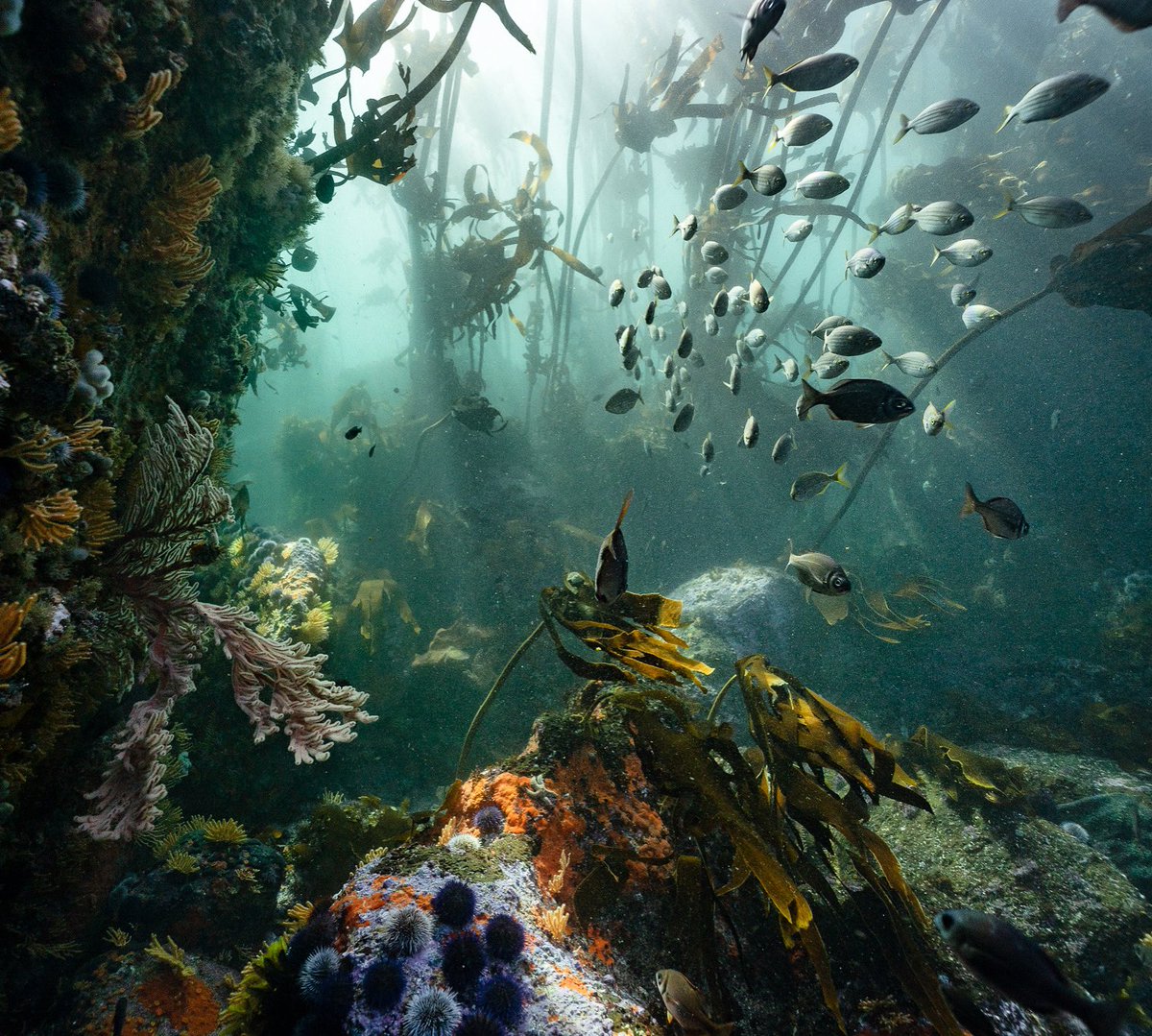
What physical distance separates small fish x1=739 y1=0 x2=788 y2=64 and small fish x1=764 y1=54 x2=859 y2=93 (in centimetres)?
75

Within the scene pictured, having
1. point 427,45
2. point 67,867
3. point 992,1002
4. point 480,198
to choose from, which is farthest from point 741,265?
point 67,867

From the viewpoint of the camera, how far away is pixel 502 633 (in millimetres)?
8672

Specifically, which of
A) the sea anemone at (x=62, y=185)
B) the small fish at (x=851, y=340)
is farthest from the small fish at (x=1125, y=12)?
the sea anemone at (x=62, y=185)

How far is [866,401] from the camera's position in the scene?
146 inches

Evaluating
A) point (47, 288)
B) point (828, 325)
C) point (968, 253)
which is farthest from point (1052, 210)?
point (47, 288)

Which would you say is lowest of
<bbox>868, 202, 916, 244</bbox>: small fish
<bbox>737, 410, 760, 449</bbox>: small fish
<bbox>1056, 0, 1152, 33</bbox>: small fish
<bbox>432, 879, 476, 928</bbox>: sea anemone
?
<bbox>432, 879, 476, 928</bbox>: sea anemone

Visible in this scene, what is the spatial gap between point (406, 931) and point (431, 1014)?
28 centimetres

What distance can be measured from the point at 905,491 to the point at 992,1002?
15.5m

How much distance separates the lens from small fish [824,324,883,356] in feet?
16.1

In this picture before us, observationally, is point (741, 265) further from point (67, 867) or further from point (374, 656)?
point (67, 867)

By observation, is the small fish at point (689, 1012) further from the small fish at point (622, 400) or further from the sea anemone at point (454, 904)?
the small fish at point (622, 400)

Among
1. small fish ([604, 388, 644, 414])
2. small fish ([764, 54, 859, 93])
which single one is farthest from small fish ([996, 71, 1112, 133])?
small fish ([604, 388, 644, 414])

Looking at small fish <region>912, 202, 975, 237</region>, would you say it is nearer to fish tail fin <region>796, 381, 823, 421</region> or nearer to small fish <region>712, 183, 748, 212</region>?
small fish <region>712, 183, 748, 212</region>

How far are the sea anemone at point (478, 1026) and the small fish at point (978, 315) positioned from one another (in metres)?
8.46
